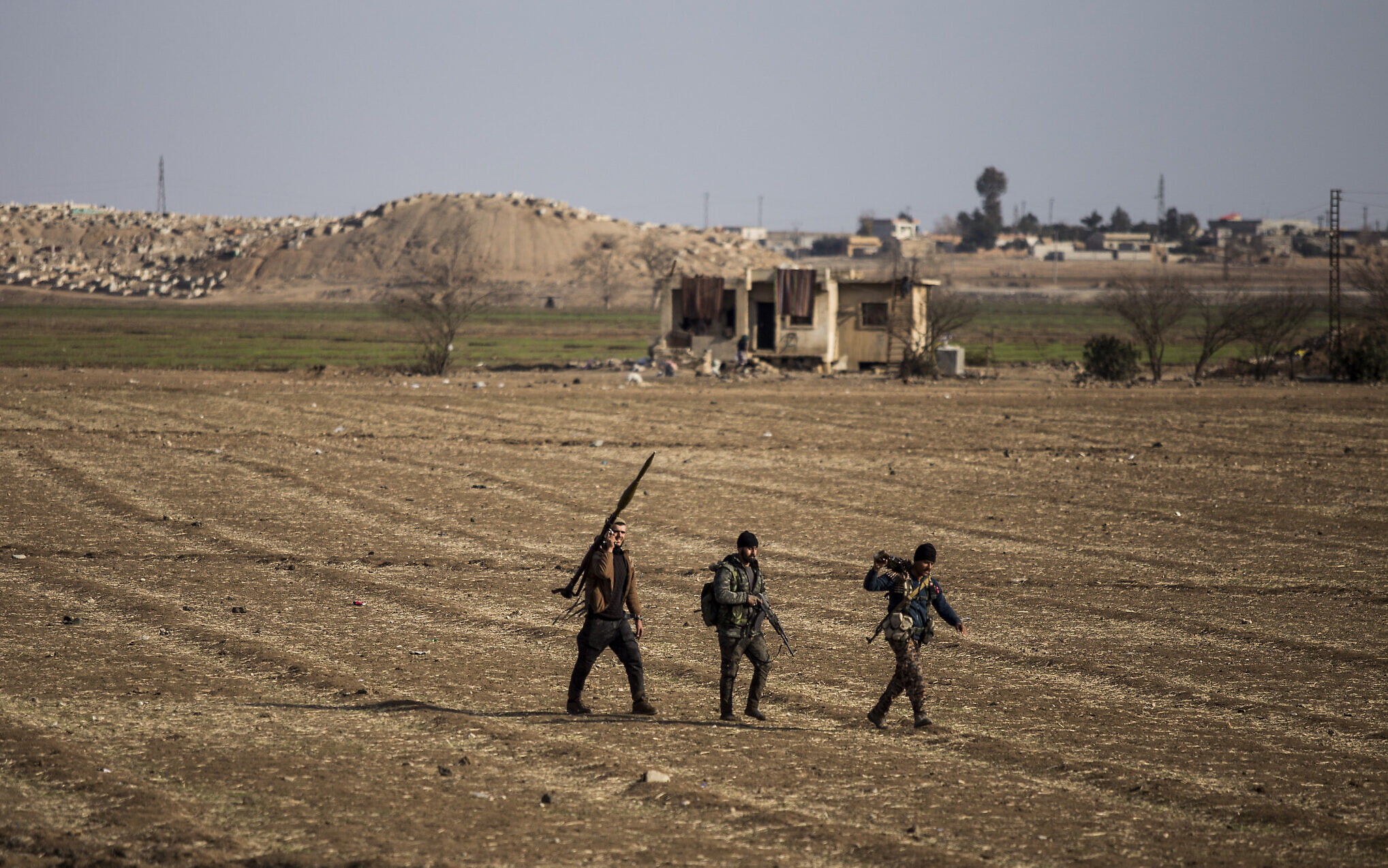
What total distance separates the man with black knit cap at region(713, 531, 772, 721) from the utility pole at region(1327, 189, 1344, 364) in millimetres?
36873

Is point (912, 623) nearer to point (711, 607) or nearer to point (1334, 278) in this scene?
point (711, 607)

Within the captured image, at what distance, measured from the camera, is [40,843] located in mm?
6633

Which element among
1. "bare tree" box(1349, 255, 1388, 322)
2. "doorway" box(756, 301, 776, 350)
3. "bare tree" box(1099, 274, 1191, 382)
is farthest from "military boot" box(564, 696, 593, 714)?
"bare tree" box(1349, 255, 1388, 322)

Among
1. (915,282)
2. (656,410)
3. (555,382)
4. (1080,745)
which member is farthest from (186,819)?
(915,282)

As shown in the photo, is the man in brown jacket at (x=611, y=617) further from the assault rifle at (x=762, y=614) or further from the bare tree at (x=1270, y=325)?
the bare tree at (x=1270, y=325)

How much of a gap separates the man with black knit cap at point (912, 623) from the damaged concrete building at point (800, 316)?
34.3 m

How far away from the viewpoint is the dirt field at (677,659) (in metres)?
7.11

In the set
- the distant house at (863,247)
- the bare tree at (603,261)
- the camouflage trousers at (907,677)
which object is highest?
the distant house at (863,247)

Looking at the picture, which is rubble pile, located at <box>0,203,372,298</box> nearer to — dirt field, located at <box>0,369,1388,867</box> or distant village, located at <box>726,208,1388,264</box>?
distant village, located at <box>726,208,1388,264</box>

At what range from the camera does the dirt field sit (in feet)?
23.3

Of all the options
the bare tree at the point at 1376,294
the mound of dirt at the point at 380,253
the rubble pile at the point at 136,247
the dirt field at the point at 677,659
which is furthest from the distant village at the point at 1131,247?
the dirt field at the point at 677,659

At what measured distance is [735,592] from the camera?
352 inches

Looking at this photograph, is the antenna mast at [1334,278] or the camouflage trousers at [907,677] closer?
the camouflage trousers at [907,677]

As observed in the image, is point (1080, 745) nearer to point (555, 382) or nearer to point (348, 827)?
point (348, 827)
